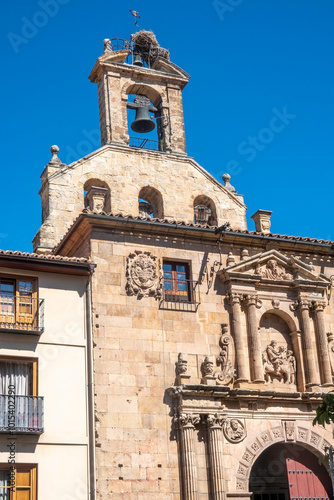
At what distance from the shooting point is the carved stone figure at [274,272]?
96.6 ft

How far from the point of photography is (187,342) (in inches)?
1073

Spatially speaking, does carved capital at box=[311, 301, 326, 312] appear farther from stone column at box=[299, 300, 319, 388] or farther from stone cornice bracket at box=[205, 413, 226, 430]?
stone cornice bracket at box=[205, 413, 226, 430]

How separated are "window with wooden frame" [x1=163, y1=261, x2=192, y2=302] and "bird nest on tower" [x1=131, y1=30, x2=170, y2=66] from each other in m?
13.2

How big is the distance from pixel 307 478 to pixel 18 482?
9155 mm

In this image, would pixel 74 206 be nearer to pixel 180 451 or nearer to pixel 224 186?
pixel 224 186

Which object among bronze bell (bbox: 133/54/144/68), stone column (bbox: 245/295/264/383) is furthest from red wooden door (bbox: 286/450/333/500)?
bronze bell (bbox: 133/54/144/68)

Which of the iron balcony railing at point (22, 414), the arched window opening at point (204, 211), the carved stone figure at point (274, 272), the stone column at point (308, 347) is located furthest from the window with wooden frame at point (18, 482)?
the arched window opening at point (204, 211)

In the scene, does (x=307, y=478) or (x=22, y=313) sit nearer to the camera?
(x=22, y=313)

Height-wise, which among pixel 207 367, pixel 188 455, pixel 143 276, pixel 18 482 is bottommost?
pixel 18 482

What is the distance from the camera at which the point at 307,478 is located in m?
27.3

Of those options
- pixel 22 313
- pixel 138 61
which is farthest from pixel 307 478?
pixel 138 61

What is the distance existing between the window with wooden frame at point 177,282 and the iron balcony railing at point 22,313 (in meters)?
4.31

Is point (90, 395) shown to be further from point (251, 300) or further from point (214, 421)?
point (251, 300)

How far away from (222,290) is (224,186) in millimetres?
9574
